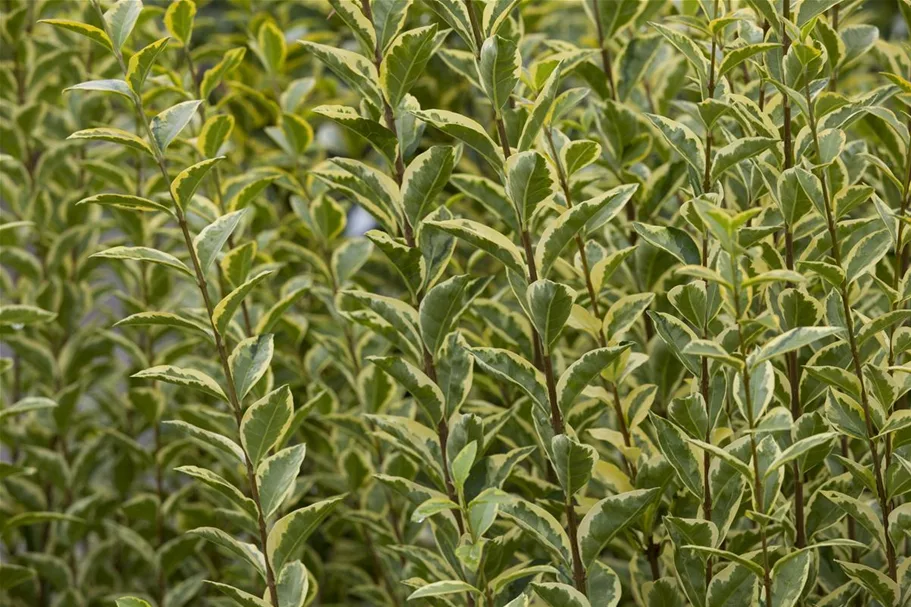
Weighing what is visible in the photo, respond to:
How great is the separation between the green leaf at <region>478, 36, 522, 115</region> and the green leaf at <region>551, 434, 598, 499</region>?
0.20 meters

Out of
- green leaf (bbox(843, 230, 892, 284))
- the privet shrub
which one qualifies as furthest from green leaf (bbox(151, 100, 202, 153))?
green leaf (bbox(843, 230, 892, 284))

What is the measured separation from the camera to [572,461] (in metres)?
0.62

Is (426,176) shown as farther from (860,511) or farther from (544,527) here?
(860,511)

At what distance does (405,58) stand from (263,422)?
0.25 m

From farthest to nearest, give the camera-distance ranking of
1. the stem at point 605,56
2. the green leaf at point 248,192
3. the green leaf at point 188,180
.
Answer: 1. the stem at point 605,56
2. the green leaf at point 248,192
3. the green leaf at point 188,180

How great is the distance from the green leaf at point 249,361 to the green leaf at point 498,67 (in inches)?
8.4

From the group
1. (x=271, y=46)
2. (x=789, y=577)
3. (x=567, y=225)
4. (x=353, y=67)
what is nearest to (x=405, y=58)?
(x=353, y=67)

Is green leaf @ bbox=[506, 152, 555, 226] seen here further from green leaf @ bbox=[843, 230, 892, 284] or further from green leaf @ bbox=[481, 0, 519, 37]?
green leaf @ bbox=[843, 230, 892, 284]

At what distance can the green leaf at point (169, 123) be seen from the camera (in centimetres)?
66

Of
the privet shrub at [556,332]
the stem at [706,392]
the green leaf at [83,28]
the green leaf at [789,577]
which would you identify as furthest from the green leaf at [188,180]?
the green leaf at [789,577]

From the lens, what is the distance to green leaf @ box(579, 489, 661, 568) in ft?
2.05

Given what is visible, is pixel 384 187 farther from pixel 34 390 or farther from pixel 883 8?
pixel 883 8

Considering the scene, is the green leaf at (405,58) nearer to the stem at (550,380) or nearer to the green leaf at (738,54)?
the stem at (550,380)

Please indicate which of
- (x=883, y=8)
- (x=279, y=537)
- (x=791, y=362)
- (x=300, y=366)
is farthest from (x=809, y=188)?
(x=883, y=8)
